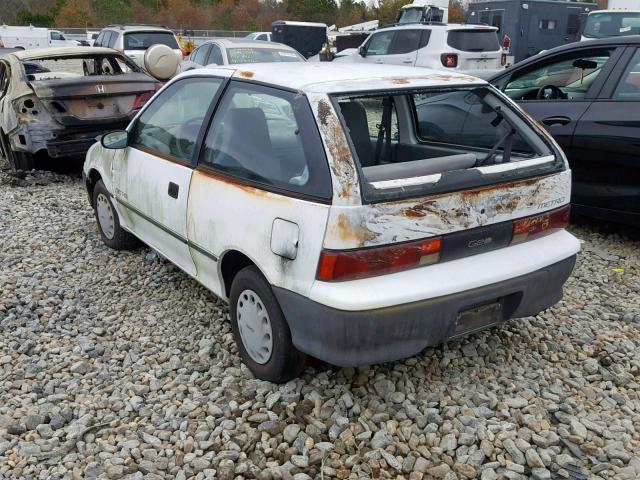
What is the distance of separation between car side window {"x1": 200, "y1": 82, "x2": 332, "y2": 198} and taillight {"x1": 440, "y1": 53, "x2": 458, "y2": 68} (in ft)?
33.7

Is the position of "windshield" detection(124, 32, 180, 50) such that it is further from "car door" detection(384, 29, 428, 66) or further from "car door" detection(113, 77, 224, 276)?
"car door" detection(113, 77, 224, 276)

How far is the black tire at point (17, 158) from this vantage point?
748cm

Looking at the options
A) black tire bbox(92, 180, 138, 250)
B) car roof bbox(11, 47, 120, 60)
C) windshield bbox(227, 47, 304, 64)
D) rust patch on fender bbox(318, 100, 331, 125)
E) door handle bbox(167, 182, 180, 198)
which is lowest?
black tire bbox(92, 180, 138, 250)

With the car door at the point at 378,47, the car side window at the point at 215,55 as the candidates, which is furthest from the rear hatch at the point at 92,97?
the car door at the point at 378,47

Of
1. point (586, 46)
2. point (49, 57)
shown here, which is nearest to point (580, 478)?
point (586, 46)

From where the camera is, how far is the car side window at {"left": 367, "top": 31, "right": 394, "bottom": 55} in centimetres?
1385

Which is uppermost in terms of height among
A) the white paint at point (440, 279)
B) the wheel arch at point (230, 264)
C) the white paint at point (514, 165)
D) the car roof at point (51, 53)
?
the car roof at point (51, 53)

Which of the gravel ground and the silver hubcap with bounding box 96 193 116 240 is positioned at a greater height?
the silver hubcap with bounding box 96 193 116 240

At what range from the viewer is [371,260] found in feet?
8.63

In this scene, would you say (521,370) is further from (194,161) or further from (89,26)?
(89,26)

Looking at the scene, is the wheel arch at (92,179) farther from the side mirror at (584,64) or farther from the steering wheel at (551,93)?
the side mirror at (584,64)

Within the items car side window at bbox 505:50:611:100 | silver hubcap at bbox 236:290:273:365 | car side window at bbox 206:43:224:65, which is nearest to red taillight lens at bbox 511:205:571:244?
silver hubcap at bbox 236:290:273:365

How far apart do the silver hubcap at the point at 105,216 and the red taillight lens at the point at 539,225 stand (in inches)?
124

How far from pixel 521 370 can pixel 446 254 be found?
94 centimetres
